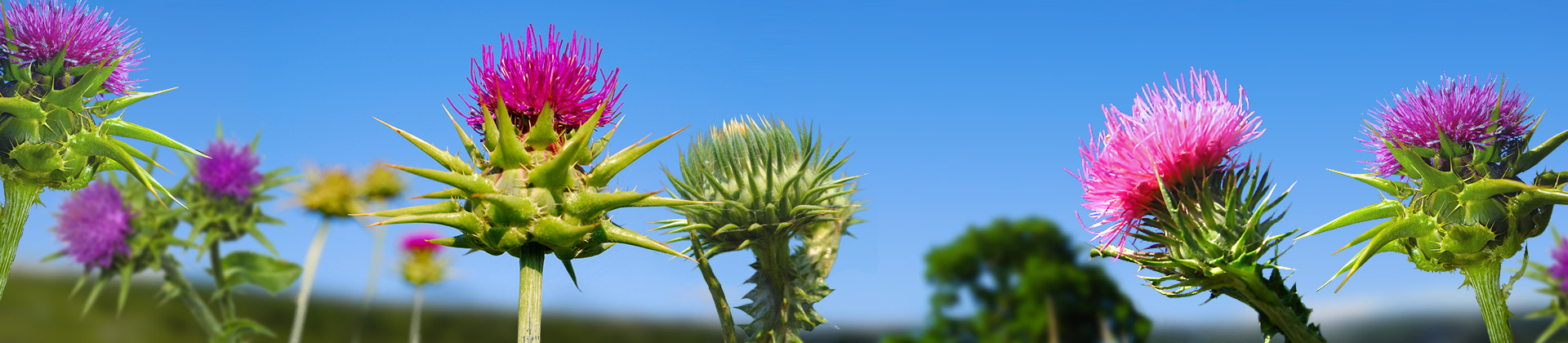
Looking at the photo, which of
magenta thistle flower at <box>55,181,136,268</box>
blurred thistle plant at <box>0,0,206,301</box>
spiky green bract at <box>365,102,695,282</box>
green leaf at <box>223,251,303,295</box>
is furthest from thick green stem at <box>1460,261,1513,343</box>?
magenta thistle flower at <box>55,181,136,268</box>

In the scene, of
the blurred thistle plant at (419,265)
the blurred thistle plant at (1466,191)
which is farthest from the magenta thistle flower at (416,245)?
the blurred thistle plant at (1466,191)

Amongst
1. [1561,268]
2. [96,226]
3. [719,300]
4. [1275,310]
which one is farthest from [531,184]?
[1561,268]

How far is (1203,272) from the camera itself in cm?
382

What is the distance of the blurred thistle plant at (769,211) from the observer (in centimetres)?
535

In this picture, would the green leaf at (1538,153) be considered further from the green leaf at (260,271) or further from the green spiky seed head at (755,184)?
the green leaf at (260,271)

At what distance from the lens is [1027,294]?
2861 cm

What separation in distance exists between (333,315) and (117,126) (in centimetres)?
1623

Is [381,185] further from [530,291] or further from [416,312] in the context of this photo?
[530,291]

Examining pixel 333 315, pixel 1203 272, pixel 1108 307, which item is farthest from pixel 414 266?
pixel 1108 307

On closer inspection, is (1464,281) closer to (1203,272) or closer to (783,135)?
(1203,272)

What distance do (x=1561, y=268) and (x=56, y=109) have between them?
10099 mm

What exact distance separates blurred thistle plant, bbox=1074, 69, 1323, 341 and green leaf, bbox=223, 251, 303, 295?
7592 millimetres

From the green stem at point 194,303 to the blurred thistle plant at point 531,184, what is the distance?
4460 millimetres

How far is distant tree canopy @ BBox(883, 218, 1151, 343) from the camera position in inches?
1083
